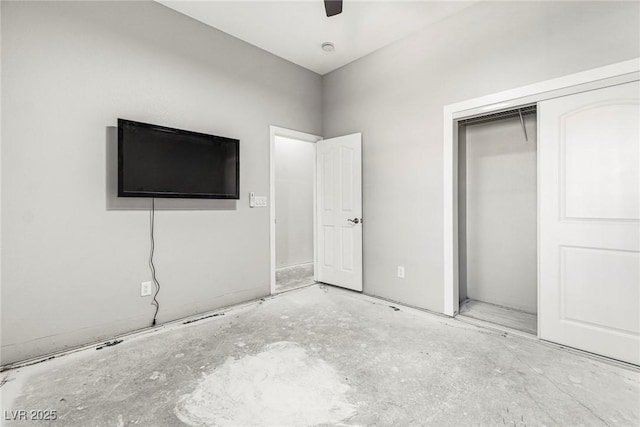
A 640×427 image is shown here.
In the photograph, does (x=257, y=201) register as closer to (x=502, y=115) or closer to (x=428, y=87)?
(x=428, y=87)

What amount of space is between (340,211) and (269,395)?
8.26ft

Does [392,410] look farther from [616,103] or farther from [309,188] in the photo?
[309,188]

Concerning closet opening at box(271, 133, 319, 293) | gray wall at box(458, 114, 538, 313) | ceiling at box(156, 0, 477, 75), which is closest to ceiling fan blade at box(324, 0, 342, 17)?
ceiling at box(156, 0, 477, 75)

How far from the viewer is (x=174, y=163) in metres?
2.70

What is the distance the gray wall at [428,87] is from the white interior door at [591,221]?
1.31 ft

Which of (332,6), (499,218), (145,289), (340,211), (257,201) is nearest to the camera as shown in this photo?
(332,6)

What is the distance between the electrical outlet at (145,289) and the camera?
8.62 ft

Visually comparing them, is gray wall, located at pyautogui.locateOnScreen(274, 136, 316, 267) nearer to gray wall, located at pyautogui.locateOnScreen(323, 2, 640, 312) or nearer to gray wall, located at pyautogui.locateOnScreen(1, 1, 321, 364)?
gray wall, located at pyautogui.locateOnScreen(323, 2, 640, 312)

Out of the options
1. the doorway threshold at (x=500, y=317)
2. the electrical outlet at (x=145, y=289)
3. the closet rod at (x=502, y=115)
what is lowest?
the doorway threshold at (x=500, y=317)

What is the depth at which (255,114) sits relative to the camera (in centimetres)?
345

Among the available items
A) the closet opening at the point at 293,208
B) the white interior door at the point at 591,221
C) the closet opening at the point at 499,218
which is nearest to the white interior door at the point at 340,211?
the closet opening at the point at 293,208

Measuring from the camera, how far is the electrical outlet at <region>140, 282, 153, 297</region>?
263 cm

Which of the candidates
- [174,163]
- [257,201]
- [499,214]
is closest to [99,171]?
[174,163]

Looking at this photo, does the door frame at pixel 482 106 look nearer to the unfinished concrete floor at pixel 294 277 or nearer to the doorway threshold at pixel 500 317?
the doorway threshold at pixel 500 317
